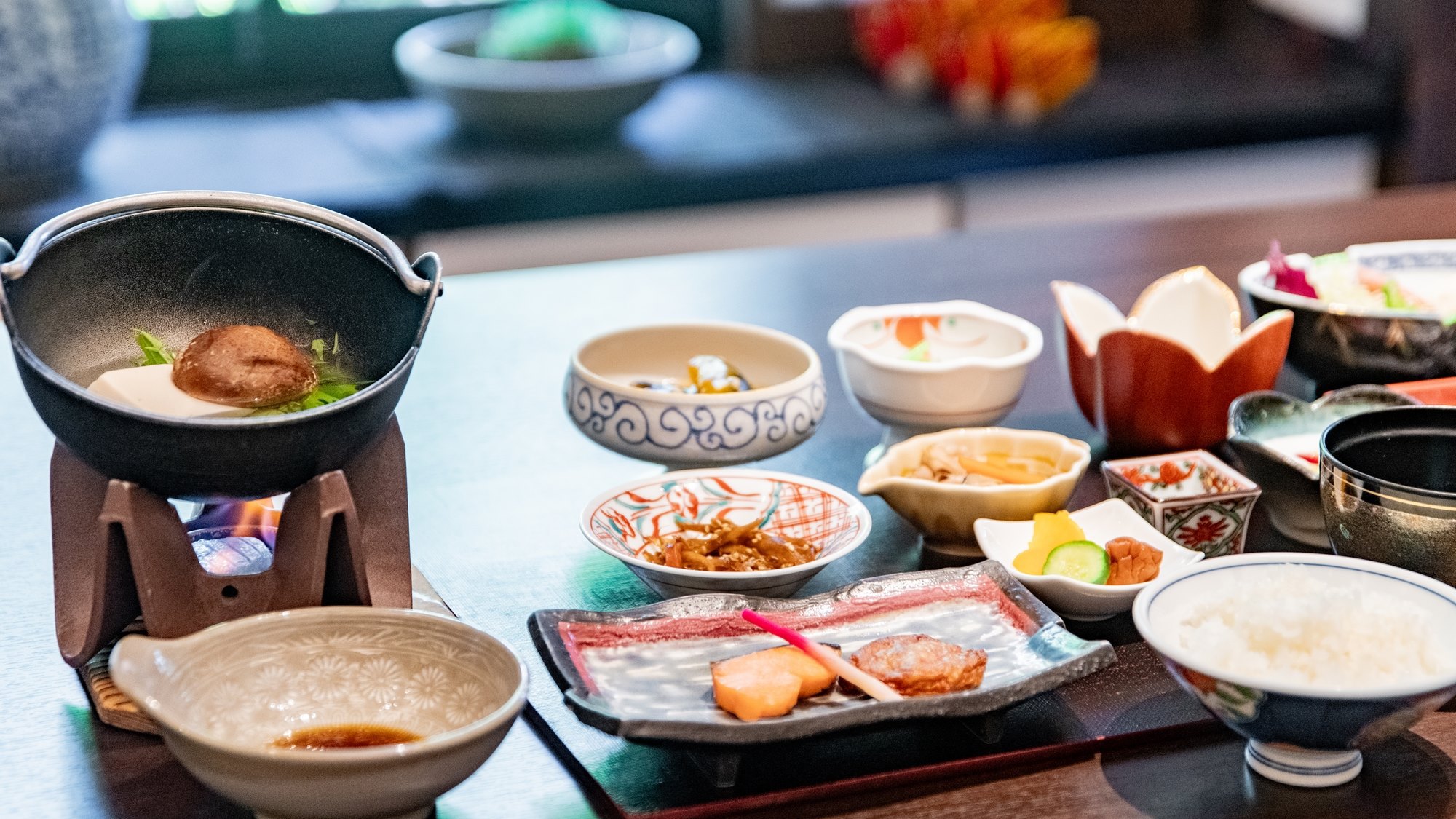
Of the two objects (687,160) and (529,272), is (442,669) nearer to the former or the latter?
(529,272)

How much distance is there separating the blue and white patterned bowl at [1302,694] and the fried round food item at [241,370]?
565 millimetres

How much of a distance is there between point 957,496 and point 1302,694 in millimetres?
375

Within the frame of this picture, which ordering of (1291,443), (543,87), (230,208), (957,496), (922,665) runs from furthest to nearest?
(543,87) < (1291,443) < (957,496) < (230,208) < (922,665)

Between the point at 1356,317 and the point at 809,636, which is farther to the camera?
the point at 1356,317

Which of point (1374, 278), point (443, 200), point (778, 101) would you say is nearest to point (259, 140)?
point (443, 200)

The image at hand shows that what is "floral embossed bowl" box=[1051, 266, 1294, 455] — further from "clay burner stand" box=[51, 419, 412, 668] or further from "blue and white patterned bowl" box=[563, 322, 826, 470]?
"clay burner stand" box=[51, 419, 412, 668]

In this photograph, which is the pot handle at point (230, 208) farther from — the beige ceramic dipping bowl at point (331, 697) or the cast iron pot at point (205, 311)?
the beige ceramic dipping bowl at point (331, 697)

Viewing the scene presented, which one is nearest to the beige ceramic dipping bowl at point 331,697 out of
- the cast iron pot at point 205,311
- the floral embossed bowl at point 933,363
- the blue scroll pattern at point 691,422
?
the cast iron pot at point 205,311

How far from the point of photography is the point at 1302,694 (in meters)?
0.87

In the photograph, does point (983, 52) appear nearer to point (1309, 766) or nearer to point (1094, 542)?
point (1094, 542)

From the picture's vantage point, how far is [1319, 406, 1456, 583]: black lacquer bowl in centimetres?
104

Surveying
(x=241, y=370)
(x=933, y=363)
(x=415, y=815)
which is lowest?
(x=415, y=815)

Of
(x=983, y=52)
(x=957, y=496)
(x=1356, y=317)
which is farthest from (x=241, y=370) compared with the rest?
(x=983, y=52)

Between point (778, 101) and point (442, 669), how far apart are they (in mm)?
2402
